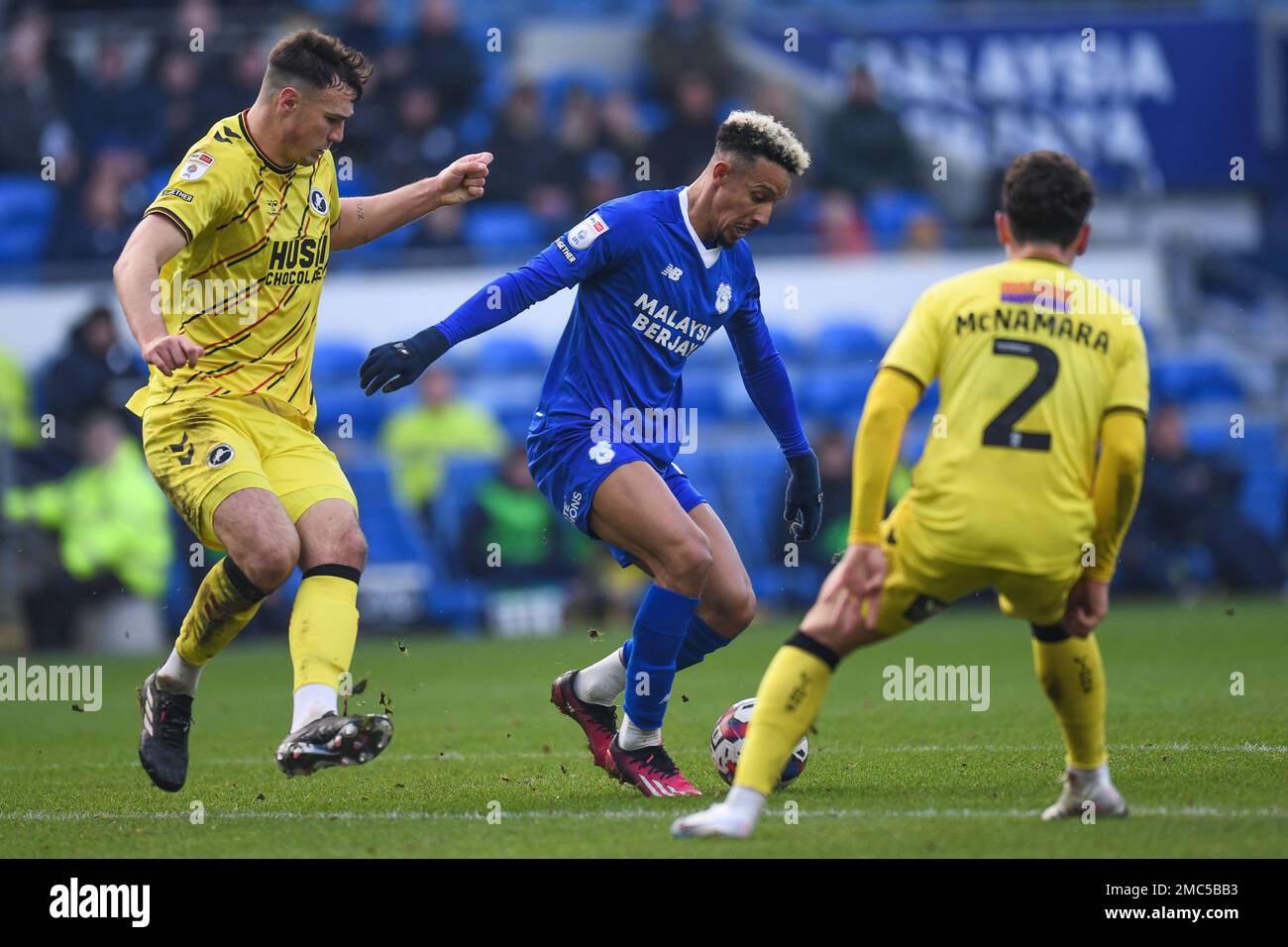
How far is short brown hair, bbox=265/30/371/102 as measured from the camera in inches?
241

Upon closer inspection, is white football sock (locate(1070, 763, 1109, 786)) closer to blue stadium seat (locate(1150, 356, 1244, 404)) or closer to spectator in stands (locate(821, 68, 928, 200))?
blue stadium seat (locate(1150, 356, 1244, 404))

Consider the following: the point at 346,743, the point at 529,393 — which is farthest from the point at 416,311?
the point at 346,743

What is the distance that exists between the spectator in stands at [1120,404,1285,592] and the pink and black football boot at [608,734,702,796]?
31.9 ft

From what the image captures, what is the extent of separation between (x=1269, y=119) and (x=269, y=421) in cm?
→ 1647

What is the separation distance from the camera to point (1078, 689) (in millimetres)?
5176

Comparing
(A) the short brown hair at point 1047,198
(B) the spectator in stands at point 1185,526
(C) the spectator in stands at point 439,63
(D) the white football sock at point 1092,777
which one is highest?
(C) the spectator in stands at point 439,63

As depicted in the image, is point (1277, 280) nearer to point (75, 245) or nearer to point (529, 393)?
point (529, 393)

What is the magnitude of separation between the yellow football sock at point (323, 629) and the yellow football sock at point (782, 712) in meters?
1.60

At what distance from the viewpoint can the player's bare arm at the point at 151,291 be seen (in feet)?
17.7

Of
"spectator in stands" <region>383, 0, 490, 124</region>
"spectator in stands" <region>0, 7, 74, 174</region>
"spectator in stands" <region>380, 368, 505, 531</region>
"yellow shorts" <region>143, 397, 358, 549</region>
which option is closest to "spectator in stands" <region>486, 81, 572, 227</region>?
"spectator in stands" <region>383, 0, 490, 124</region>

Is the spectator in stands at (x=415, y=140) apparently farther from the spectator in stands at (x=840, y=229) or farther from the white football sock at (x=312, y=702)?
the white football sock at (x=312, y=702)

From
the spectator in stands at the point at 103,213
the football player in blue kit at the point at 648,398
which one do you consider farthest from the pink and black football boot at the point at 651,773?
the spectator in stands at the point at 103,213
